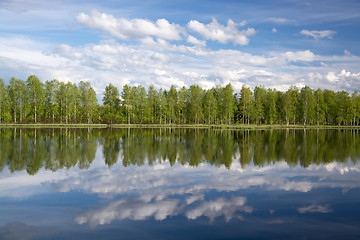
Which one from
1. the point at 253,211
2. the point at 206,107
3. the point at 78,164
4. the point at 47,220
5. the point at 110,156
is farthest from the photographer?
the point at 206,107

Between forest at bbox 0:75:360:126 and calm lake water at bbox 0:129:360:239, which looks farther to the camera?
forest at bbox 0:75:360:126

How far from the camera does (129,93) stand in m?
106

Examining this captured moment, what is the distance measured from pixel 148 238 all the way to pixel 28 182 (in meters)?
9.28

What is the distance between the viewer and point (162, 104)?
106 metres

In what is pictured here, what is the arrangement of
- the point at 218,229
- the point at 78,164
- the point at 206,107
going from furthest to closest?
the point at 206,107 < the point at 78,164 < the point at 218,229

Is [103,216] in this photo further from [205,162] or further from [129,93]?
[129,93]

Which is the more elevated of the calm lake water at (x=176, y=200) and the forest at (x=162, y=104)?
the forest at (x=162, y=104)

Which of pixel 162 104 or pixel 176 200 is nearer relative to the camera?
pixel 176 200

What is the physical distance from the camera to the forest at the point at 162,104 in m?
93.9

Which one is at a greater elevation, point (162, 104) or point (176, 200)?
point (162, 104)

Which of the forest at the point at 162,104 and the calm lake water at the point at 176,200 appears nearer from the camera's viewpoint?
the calm lake water at the point at 176,200

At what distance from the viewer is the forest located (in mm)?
93875

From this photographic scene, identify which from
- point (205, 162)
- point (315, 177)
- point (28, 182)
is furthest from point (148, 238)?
point (205, 162)

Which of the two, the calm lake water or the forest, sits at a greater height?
the forest
